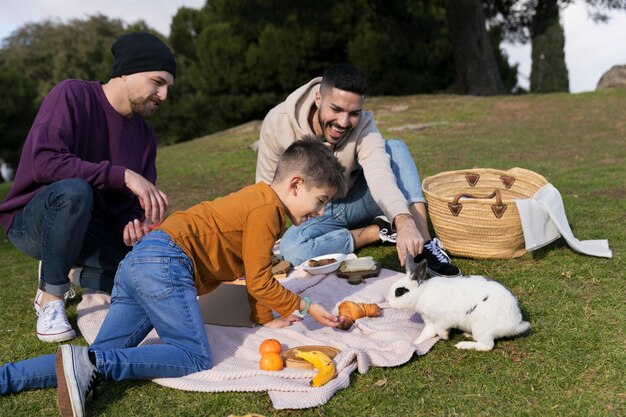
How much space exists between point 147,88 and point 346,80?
126 cm

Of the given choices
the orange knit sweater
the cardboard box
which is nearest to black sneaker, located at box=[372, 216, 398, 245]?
the cardboard box

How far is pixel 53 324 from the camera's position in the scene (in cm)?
357

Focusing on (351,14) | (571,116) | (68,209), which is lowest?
(571,116)

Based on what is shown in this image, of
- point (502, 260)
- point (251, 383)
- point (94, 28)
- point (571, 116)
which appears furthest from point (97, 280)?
point (94, 28)

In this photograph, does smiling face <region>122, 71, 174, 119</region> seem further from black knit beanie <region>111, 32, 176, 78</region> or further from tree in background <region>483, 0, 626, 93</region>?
tree in background <region>483, 0, 626, 93</region>

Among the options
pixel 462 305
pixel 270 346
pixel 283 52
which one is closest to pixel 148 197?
pixel 270 346

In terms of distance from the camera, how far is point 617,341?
310cm

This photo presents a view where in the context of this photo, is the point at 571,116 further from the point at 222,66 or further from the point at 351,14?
the point at 222,66

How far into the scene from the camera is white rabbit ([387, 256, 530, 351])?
3055 millimetres

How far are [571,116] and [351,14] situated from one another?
26.5 ft

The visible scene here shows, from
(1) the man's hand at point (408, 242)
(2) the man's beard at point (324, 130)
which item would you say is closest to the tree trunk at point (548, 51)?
(2) the man's beard at point (324, 130)

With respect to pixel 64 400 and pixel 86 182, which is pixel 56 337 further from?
pixel 64 400

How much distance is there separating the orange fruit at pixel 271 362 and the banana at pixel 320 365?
0.33 feet

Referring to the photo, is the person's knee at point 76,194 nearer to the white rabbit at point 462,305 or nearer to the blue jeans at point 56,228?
the blue jeans at point 56,228
